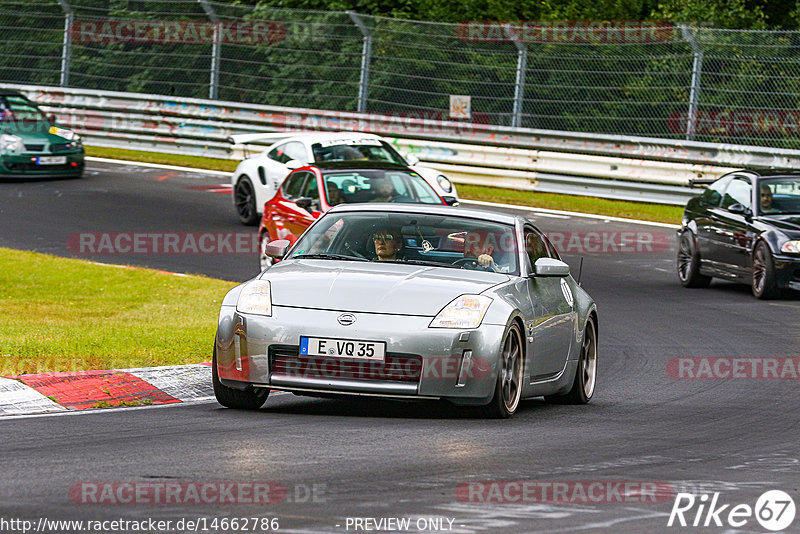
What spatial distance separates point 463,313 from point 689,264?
398 inches

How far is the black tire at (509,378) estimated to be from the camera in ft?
29.2

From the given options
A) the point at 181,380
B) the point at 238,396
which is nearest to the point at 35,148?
the point at 181,380

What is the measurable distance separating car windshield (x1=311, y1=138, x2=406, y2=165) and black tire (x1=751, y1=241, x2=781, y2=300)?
706 centimetres

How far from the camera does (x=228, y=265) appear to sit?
19234 mm

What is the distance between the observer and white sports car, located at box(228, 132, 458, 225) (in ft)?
74.3

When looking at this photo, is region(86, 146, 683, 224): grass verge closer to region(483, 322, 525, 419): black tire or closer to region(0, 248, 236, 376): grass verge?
region(0, 248, 236, 376): grass verge

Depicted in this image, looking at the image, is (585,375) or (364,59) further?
(364,59)

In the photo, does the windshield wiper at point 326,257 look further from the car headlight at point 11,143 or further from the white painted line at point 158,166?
the white painted line at point 158,166

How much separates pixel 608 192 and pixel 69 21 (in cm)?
1322

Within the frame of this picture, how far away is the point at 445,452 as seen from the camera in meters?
7.65

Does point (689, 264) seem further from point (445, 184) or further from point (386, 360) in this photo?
point (386, 360)
